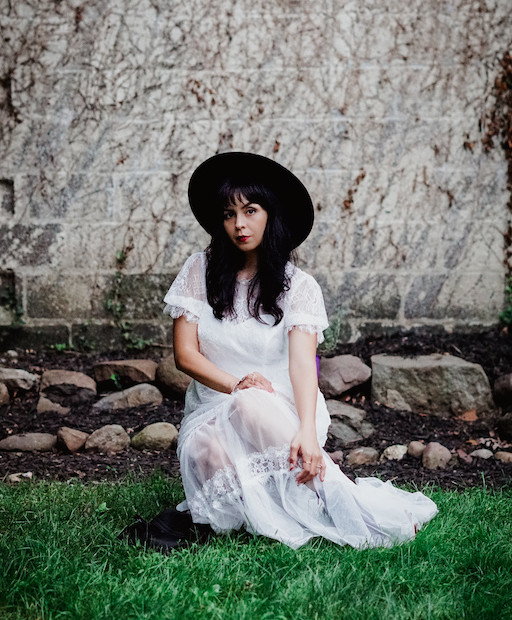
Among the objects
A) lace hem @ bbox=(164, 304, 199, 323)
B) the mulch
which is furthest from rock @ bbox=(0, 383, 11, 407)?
lace hem @ bbox=(164, 304, 199, 323)

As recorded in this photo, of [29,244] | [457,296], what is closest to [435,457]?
[457,296]

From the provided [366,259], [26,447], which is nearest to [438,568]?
[26,447]

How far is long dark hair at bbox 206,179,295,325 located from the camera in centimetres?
298

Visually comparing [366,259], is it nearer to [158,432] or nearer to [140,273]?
[140,273]

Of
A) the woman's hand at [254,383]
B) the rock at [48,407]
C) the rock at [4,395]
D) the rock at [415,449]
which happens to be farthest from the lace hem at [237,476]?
the rock at [4,395]

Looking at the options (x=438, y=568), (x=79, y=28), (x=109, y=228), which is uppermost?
(x=79, y=28)

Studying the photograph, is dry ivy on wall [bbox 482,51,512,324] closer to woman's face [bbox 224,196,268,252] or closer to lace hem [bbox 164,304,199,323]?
woman's face [bbox 224,196,268,252]

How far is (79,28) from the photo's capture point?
5.45m

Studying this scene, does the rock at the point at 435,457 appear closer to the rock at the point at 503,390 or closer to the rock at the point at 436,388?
the rock at the point at 436,388

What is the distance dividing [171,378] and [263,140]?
189 cm

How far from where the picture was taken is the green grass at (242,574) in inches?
88.0

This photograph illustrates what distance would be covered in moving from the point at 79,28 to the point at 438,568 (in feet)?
14.9

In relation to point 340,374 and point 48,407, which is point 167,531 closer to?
point 48,407

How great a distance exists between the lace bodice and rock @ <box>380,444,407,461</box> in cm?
137
